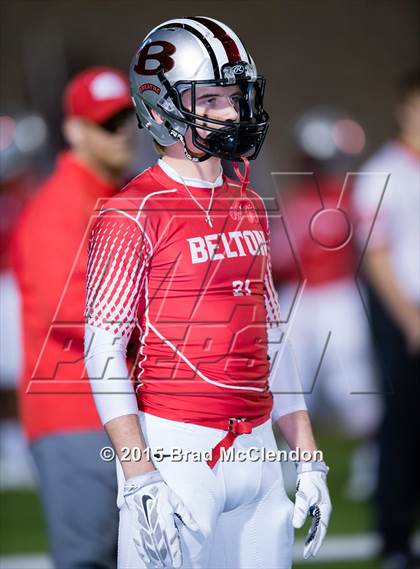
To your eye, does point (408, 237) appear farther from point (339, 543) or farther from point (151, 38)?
point (151, 38)

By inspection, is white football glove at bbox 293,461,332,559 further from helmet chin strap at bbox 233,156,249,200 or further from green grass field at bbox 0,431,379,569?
green grass field at bbox 0,431,379,569

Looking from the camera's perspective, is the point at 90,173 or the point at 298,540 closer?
the point at 90,173

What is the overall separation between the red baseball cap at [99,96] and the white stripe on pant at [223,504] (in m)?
1.24

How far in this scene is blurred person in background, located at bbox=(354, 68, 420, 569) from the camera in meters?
4.41

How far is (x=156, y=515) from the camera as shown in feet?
7.59

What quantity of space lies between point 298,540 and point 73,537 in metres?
1.99

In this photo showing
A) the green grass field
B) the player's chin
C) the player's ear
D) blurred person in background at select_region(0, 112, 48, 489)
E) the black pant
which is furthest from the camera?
blurred person in background at select_region(0, 112, 48, 489)

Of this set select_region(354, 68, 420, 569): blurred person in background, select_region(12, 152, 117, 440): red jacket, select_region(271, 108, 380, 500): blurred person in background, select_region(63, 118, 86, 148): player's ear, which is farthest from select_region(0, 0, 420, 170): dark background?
select_region(12, 152, 117, 440): red jacket

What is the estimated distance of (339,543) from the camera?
16.9ft

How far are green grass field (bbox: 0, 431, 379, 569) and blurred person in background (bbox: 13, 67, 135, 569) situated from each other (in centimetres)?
173

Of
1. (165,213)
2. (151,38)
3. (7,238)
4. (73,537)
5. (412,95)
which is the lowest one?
(7,238)

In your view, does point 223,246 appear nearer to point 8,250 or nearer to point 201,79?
point 201,79

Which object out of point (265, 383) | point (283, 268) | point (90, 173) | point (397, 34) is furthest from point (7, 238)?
point (265, 383)

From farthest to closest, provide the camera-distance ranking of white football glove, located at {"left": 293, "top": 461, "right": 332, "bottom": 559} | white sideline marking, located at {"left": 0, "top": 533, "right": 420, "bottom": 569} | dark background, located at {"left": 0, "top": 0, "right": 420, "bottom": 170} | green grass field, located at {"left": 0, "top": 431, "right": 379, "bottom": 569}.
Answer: dark background, located at {"left": 0, "top": 0, "right": 420, "bottom": 170}
green grass field, located at {"left": 0, "top": 431, "right": 379, "bottom": 569}
white sideline marking, located at {"left": 0, "top": 533, "right": 420, "bottom": 569}
white football glove, located at {"left": 293, "top": 461, "right": 332, "bottom": 559}
